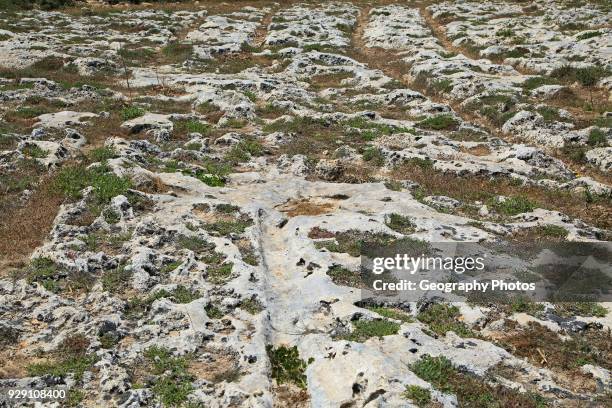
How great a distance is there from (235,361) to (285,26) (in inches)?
1999

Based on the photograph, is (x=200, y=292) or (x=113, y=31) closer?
(x=200, y=292)

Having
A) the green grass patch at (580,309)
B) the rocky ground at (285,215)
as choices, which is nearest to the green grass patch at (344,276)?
the rocky ground at (285,215)

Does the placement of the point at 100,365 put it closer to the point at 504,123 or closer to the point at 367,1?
the point at 504,123

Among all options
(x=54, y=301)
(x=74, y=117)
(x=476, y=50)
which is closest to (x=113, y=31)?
(x=74, y=117)

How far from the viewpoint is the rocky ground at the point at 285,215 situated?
10.8 meters

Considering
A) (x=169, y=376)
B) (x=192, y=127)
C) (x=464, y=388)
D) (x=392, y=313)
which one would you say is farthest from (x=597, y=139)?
(x=169, y=376)

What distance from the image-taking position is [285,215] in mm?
18453

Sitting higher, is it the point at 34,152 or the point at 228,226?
the point at 34,152

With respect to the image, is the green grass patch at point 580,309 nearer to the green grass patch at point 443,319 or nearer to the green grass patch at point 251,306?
the green grass patch at point 443,319

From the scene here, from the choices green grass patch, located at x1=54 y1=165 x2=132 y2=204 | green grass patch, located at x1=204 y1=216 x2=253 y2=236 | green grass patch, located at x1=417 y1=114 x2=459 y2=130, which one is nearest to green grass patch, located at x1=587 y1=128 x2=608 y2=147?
green grass patch, located at x1=417 y1=114 x2=459 y2=130

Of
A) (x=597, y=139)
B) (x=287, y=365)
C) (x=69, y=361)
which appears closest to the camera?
(x=69, y=361)

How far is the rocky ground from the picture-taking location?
35.3ft

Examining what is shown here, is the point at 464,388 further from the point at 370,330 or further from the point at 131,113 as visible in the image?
the point at 131,113

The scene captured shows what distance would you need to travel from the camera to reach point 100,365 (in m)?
10.9
